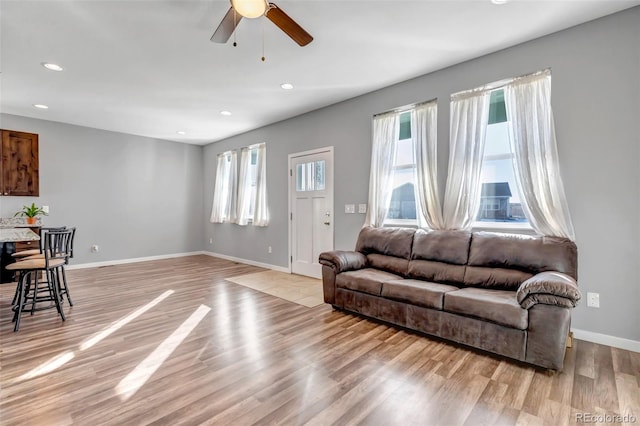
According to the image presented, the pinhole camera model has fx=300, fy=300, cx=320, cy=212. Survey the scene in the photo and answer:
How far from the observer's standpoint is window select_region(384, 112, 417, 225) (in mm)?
3947

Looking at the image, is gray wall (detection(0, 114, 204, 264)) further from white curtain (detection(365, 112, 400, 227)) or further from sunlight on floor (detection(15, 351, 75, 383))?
white curtain (detection(365, 112, 400, 227))

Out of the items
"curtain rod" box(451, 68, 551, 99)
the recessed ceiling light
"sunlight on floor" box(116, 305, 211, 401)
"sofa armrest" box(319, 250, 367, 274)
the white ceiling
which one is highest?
the white ceiling

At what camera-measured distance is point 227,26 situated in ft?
7.31

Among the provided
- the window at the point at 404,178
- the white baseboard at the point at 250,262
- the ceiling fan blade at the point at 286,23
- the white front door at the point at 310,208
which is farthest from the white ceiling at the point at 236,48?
the white baseboard at the point at 250,262

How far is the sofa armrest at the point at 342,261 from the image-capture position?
3526 mm

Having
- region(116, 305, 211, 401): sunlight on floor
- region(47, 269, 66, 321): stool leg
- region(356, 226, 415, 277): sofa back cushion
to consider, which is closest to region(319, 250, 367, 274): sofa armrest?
region(356, 226, 415, 277): sofa back cushion

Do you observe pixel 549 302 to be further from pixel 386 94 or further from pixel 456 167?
pixel 386 94

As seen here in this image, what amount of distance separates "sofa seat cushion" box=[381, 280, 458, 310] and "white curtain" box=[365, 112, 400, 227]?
1.20 metres

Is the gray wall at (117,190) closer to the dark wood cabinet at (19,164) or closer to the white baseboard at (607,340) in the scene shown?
the dark wood cabinet at (19,164)

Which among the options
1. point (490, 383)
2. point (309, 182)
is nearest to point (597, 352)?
point (490, 383)

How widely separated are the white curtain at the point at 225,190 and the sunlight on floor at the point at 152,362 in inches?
152

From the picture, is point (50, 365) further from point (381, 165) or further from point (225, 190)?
point (225, 190)

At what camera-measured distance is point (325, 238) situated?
4.91 metres

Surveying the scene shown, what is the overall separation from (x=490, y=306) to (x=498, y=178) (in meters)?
1.51
